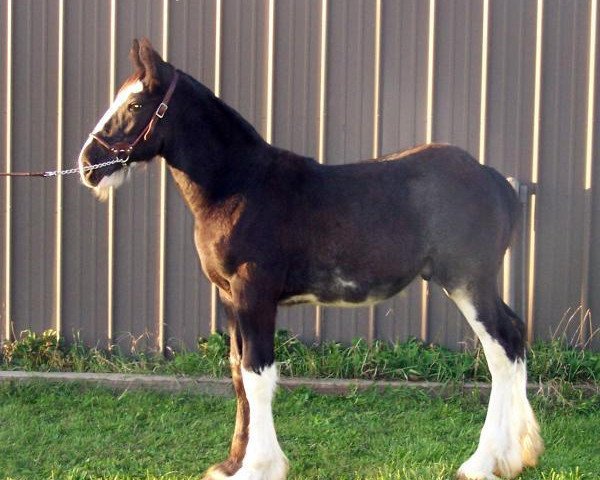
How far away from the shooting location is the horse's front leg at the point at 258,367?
414 centimetres

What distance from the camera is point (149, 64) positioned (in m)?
4.09

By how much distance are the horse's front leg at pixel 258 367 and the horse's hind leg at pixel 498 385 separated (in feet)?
3.21

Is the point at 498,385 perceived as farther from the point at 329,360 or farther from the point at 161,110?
the point at 161,110

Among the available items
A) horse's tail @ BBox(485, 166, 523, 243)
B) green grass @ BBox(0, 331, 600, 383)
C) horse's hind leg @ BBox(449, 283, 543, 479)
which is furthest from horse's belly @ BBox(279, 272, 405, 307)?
green grass @ BBox(0, 331, 600, 383)

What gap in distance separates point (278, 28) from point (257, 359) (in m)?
3.00

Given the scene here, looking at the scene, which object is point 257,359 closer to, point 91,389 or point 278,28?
point 91,389

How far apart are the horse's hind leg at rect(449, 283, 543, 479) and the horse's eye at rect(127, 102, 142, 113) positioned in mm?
1841

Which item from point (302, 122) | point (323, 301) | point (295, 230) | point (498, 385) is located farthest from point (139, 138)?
point (302, 122)

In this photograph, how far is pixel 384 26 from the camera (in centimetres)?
616

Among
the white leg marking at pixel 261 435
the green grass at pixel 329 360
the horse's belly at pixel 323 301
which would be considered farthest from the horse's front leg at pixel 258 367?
the green grass at pixel 329 360

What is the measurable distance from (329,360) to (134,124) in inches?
102

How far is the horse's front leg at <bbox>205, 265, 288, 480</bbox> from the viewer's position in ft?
13.6

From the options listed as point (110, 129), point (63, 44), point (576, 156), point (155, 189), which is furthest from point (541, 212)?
point (63, 44)

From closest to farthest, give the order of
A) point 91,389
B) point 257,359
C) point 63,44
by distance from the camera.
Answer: point 257,359 < point 91,389 < point 63,44
